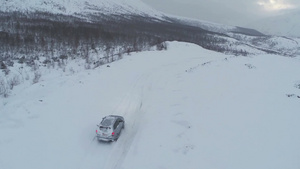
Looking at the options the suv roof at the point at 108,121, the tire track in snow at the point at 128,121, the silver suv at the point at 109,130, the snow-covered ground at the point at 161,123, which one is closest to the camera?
the snow-covered ground at the point at 161,123

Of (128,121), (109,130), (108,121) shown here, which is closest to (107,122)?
(108,121)

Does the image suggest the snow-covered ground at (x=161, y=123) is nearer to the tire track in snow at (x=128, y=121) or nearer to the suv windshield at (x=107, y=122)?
the tire track in snow at (x=128, y=121)

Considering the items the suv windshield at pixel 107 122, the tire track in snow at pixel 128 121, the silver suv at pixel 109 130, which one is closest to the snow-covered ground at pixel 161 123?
the tire track in snow at pixel 128 121

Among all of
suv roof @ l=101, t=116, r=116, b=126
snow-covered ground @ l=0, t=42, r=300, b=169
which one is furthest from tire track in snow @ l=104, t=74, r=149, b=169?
suv roof @ l=101, t=116, r=116, b=126

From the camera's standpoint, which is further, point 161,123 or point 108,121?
point 161,123

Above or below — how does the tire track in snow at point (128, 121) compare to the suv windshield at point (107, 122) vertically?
below

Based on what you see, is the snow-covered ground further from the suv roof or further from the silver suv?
the suv roof

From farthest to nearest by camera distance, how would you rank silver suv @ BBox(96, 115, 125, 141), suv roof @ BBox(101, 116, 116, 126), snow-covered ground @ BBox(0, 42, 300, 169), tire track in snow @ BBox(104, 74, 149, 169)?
suv roof @ BBox(101, 116, 116, 126)
silver suv @ BBox(96, 115, 125, 141)
tire track in snow @ BBox(104, 74, 149, 169)
snow-covered ground @ BBox(0, 42, 300, 169)

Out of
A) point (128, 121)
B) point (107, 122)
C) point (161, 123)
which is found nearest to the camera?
point (107, 122)

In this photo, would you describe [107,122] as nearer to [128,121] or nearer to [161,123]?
[128,121]
